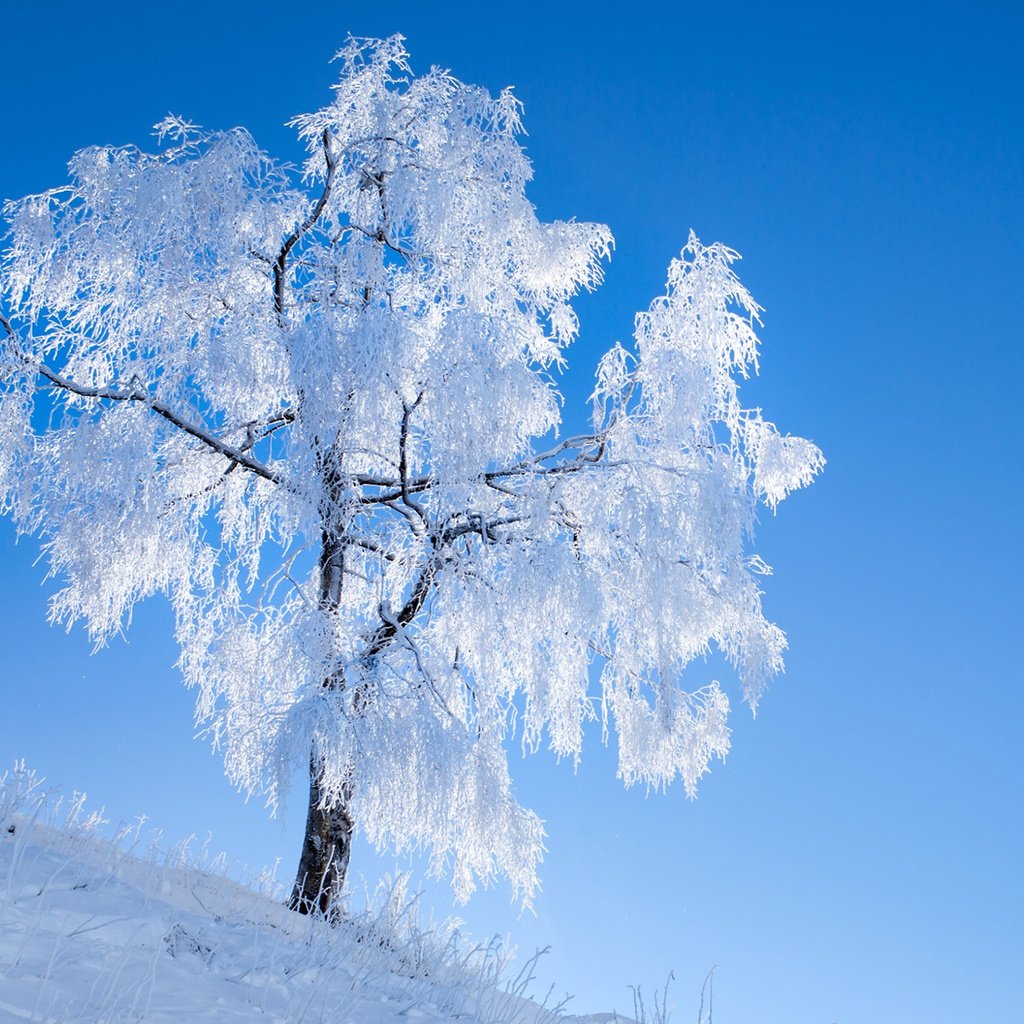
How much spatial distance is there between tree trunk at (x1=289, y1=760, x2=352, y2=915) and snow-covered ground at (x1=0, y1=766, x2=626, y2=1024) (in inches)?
54.3

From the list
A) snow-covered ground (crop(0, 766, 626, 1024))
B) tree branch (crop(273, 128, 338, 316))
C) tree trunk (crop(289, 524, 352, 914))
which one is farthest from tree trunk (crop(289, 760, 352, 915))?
tree branch (crop(273, 128, 338, 316))

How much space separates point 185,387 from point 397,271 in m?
2.15

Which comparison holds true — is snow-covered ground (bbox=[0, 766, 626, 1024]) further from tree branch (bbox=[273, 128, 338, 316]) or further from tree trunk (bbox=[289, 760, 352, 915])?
tree branch (bbox=[273, 128, 338, 316])

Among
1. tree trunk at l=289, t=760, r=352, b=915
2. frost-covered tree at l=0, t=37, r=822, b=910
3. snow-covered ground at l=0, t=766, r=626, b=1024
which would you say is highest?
frost-covered tree at l=0, t=37, r=822, b=910

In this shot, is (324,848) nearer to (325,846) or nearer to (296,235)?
(325,846)

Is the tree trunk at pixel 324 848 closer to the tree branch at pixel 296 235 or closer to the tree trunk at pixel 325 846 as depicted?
the tree trunk at pixel 325 846

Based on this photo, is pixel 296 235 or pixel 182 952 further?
pixel 296 235

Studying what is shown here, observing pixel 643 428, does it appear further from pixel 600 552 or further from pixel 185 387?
pixel 185 387

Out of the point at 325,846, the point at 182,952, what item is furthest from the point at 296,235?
the point at 182,952

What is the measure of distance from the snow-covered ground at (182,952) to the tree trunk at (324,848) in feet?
4.52

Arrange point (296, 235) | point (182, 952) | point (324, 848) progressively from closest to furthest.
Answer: point (182, 952), point (324, 848), point (296, 235)

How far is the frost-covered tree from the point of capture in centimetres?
713

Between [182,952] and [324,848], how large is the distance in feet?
11.9

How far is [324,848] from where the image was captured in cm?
750
